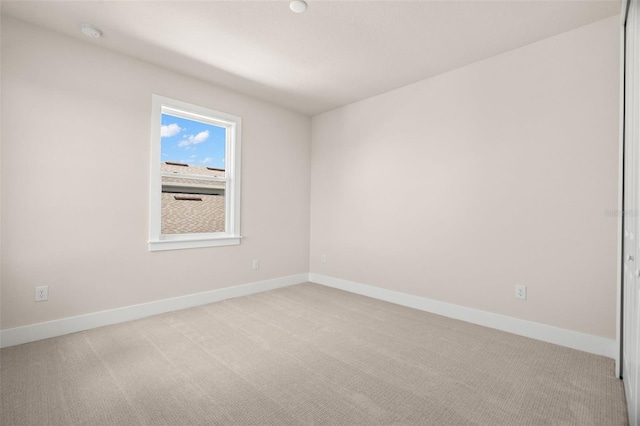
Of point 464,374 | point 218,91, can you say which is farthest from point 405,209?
point 218,91

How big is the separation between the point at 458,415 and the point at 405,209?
90.8 inches

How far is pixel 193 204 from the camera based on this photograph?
366 centimetres

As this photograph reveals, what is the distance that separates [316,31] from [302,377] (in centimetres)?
261

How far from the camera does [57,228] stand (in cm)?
265

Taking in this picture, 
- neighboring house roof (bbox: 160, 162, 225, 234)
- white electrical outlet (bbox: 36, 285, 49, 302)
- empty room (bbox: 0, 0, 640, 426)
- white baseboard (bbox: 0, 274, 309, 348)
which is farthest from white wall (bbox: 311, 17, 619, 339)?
white electrical outlet (bbox: 36, 285, 49, 302)

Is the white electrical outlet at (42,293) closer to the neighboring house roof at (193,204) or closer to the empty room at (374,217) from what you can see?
the empty room at (374,217)

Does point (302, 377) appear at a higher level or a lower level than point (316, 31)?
lower

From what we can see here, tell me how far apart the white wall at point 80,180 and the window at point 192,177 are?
0.32ft

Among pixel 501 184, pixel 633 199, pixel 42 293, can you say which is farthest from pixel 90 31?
pixel 633 199

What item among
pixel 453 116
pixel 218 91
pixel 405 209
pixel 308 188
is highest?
pixel 218 91

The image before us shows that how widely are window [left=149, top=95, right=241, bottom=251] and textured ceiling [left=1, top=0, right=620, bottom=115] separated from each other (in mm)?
537

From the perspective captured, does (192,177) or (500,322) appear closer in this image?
(500,322)

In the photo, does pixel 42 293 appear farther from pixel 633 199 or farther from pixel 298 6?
pixel 633 199

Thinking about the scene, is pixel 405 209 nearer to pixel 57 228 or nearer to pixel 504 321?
pixel 504 321
